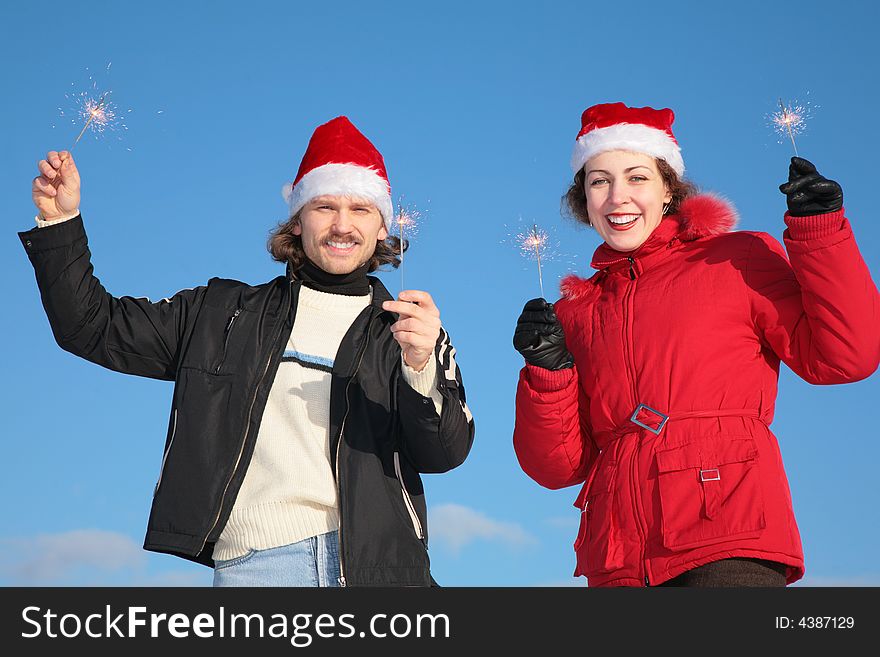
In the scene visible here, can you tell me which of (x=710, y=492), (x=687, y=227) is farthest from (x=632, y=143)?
(x=710, y=492)

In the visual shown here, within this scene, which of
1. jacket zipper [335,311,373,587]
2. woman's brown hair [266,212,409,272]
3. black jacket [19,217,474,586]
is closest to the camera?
jacket zipper [335,311,373,587]

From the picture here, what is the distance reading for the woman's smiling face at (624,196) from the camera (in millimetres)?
5352

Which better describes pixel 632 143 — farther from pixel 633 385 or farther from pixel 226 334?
pixel 226 334

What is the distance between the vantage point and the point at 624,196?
5387 mm

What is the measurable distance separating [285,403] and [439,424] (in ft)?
2.50

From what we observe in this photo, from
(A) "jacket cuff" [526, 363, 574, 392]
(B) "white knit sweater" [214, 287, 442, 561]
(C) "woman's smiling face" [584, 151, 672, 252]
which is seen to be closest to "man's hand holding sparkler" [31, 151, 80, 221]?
(B) "white knit sweater" [214, 287, 442, 561]

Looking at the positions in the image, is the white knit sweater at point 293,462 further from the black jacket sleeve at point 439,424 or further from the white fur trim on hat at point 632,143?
the white fur trim on hat at point 632,143

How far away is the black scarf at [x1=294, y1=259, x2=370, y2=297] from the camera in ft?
18.7

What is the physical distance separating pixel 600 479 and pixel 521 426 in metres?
0.51

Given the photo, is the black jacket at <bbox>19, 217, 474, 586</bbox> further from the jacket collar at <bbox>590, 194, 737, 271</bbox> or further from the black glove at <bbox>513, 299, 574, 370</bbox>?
the jacket collar at <bbox>590, 194, 737, 271</bbox>

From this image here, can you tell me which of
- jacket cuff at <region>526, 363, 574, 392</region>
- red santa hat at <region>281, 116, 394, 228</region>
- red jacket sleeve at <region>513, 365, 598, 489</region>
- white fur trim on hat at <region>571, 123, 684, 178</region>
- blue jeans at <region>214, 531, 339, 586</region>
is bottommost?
blue jeans at <region>214, 531, 339, 586</region>

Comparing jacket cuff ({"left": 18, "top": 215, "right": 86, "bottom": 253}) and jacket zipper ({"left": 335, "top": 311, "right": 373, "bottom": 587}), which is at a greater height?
jacket cuff ({"left": 18, "top": 215, "right": 86, "bottom": 253})

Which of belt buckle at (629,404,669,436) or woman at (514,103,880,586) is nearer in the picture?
woman at (514,103,880,586)

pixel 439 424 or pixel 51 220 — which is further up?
pixel 51 220
